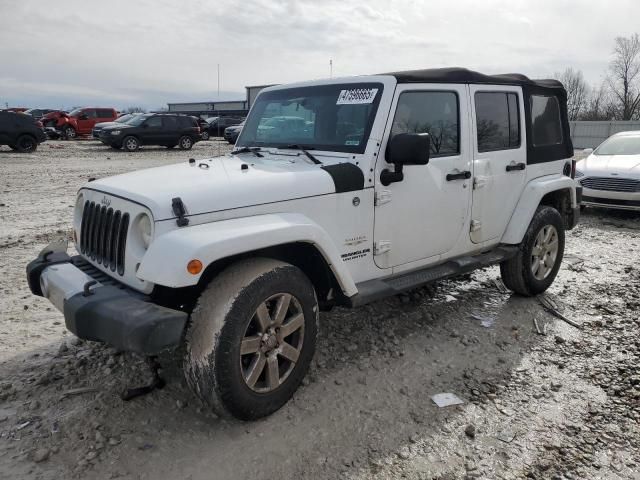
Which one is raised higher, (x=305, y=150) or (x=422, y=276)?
(x=305, y=150)

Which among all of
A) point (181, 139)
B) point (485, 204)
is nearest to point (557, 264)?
point (485, 204)

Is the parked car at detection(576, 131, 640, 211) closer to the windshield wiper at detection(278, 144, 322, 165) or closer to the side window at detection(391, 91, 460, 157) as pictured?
the side window at detection(391, 91, 460, 157)

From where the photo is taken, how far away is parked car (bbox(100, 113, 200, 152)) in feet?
69.8

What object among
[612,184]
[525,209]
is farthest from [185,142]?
[525,209]

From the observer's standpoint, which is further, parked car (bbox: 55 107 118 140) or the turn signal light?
parked car (bbox: 55 107 118 140)

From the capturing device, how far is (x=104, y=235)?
3.18 m

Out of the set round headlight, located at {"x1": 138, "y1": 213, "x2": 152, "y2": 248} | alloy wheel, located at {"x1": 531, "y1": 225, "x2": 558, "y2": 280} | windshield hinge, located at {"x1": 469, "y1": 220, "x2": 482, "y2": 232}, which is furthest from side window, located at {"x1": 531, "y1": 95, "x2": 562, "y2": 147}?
round headlight, located at {"x1": 138, "y1": 213, "x2": 152, "y2": 248}

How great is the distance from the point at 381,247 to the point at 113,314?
1805mm

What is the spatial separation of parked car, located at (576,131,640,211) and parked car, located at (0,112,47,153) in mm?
18326

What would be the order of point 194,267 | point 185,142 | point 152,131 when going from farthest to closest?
point 185,142 → point 152,131 → point 194,267

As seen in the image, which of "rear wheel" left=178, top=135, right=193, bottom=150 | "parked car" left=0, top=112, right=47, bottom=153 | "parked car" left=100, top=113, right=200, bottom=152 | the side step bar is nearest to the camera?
the side step bar

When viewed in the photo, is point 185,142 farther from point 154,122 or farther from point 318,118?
point 318,118

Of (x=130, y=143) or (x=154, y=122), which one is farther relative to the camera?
(x=154, y=122)

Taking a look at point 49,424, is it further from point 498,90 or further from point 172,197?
point 498,90
